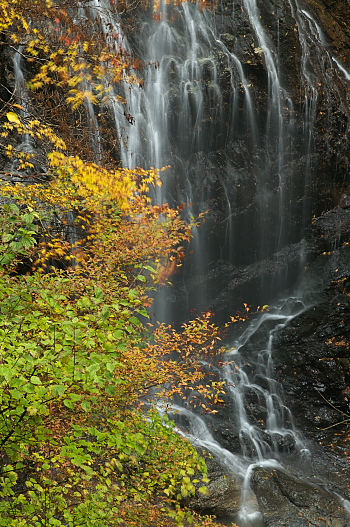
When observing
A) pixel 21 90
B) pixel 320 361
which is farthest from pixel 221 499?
pixel 21 90

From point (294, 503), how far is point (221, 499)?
4.16ft

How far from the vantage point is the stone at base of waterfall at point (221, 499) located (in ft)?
22.2

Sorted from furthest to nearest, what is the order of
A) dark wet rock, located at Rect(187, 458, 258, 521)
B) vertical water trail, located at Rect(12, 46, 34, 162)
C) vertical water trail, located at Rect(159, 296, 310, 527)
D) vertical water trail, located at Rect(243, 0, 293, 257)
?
vertical water trail, located at Rect(243, 0, 293, 257)
vertical water trail, located at Rect(159, 296, 310, 527)
vertical water trail, located at Rect(12, 46, 34, 162)
dark wet rock, located at Rect(187, 458, 258, 521)

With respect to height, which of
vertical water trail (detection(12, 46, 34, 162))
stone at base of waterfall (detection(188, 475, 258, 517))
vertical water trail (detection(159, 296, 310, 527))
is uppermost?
vertical water trail (detection(12, 46, 34, 162))

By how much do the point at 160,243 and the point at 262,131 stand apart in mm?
8603

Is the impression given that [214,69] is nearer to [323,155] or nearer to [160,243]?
[323,155]

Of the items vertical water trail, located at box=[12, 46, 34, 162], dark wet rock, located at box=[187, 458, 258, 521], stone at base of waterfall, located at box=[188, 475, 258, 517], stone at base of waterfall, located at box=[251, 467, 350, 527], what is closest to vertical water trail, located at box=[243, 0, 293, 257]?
vertical water trail, located at box=[12, 46, 34, 162]

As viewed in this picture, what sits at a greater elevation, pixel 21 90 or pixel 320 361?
pixel 21 90

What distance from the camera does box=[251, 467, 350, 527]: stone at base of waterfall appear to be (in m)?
6.69

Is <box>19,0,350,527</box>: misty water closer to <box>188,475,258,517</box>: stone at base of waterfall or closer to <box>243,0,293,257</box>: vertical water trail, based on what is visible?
<box>243,0,293,257</box>: vertical water trail

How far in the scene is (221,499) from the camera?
6.99 metres

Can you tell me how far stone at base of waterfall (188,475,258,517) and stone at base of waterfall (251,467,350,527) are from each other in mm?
275

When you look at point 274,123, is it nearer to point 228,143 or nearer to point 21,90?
point 228,143

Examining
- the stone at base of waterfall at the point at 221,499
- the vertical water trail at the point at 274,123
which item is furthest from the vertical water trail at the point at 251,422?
the vertical water trail at the point at 274,123
